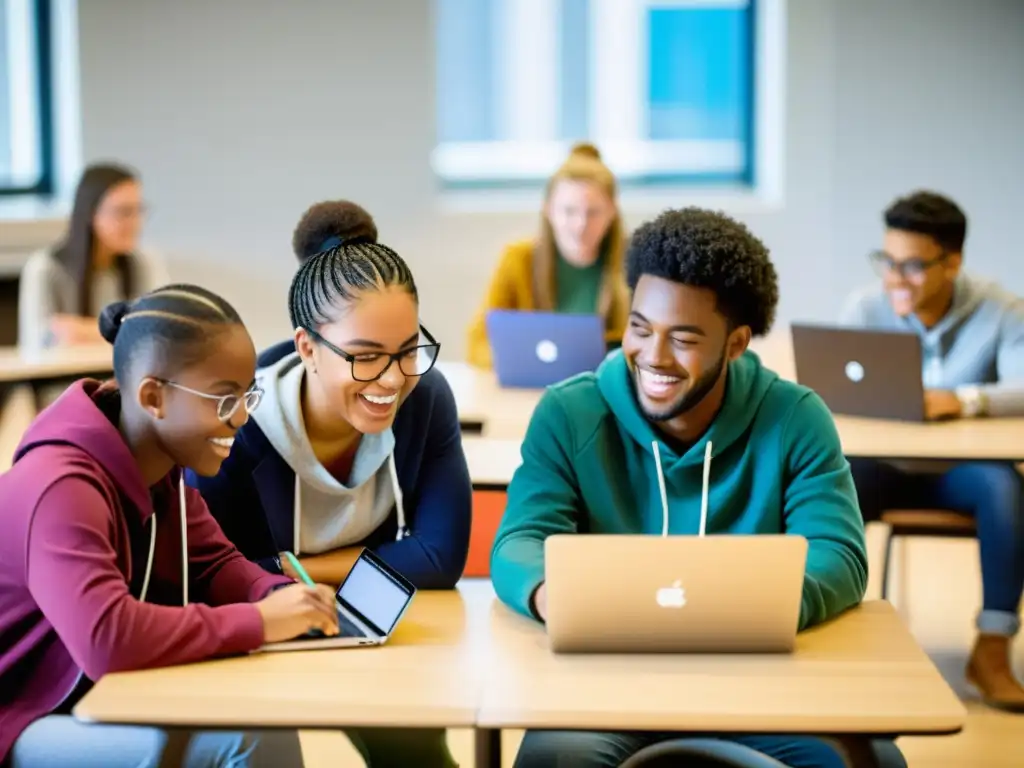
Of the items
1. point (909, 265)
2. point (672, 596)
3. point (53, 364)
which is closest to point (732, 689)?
point (672, 596)

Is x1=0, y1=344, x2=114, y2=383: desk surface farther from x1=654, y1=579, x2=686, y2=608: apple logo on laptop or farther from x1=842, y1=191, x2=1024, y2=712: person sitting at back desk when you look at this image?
x1=654, y1=579, x2=686, y2=608: apple logo on laptop

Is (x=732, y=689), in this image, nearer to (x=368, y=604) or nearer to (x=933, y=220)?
(x=368, y=604)

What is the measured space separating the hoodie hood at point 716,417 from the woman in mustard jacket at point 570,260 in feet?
6.80

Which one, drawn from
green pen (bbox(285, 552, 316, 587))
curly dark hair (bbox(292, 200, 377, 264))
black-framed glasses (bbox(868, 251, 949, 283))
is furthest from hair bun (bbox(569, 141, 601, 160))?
green pen (bbox(285, 552, 316, 587))

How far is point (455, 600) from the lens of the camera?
7.22 feet

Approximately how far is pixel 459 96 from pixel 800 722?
4.82m

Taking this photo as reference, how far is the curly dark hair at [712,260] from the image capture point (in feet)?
7.07

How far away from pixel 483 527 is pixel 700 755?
98cm

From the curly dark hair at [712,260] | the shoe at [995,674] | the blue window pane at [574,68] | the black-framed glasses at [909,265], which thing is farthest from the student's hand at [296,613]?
the blue window pane at [574,68]

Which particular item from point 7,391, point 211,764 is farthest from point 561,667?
point 7,391

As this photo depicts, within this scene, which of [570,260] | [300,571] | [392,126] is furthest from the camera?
[392,126]

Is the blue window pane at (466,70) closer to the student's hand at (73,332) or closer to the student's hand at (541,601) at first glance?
the student's hand at (73,332)

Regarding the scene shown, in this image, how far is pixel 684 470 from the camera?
7.27ft

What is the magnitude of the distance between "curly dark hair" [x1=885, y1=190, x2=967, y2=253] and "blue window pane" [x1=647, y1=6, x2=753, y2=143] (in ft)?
8.75
